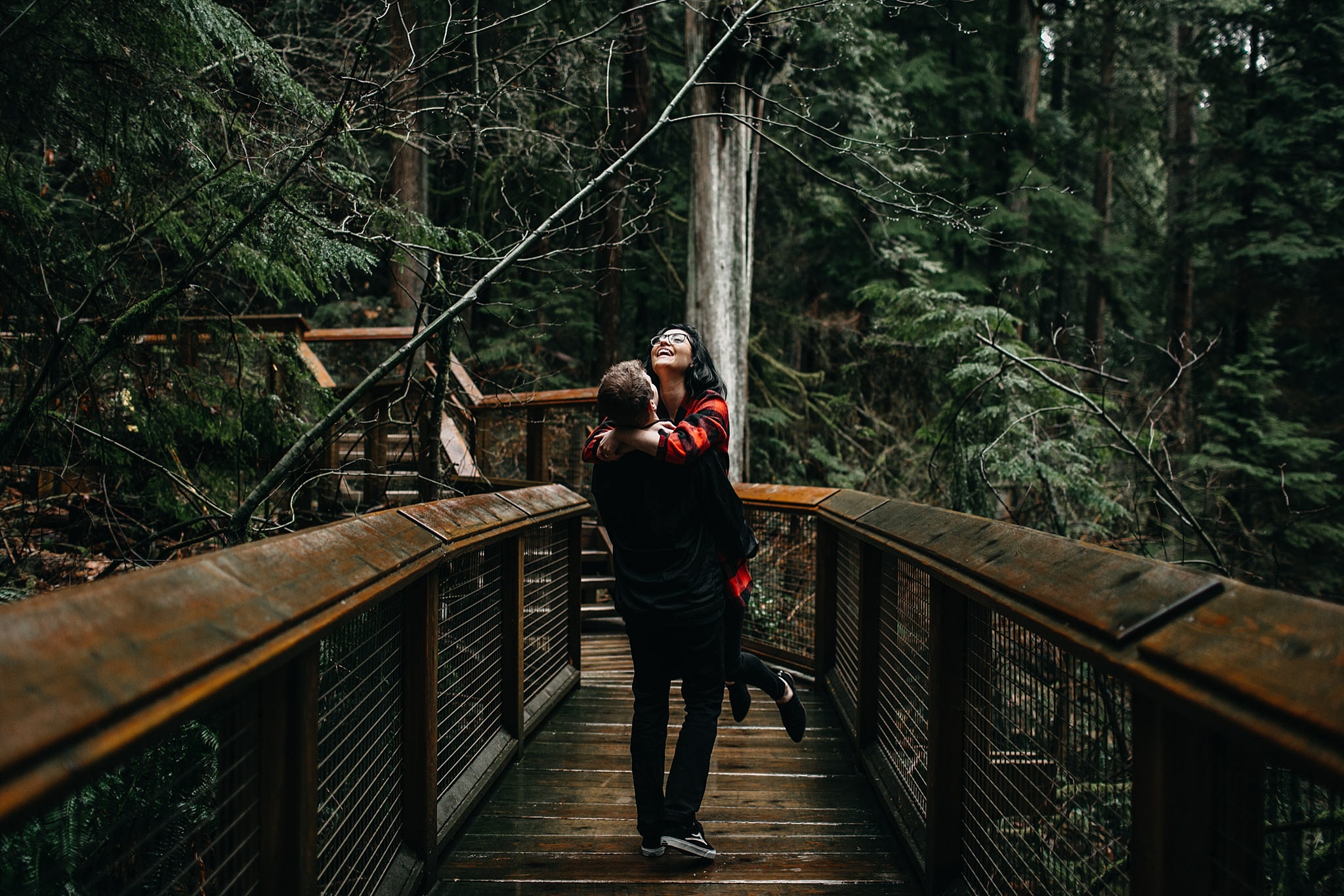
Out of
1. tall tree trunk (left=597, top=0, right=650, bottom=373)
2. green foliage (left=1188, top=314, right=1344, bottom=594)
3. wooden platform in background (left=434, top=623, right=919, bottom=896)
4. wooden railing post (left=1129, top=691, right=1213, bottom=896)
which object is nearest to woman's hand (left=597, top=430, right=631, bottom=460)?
wooden platform in background (left=434, top=623, right=919, bottom=896)

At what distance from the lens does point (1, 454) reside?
3322 millimetres

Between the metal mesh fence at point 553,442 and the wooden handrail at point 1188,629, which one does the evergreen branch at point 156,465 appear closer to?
the wooden handrail at point 1188,629

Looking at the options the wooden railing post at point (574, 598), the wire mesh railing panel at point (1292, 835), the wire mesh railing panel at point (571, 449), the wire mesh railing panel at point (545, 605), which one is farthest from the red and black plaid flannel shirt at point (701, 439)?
the wire mesh railing panel at point (571, 449)

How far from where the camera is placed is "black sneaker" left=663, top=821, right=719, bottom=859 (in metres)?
2.85

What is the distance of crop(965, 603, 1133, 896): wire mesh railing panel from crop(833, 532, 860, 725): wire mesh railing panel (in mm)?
1414

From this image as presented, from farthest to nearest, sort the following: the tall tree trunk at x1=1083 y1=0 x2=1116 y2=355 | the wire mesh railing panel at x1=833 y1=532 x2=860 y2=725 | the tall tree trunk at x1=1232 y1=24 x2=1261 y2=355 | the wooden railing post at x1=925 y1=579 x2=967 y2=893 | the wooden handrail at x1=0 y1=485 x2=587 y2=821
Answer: the tall tree trunk at x1=1083 y1=0 x2=1116 y2=355, the tall tree trunk at x1=1232 y1=24 x2=1261 y2=355, the wire mesh railing panel at x1=833 y1=532 x2=860 y2=725, the wooden railing post at x1=925 y1=579 x2=967 y2=893, the wooden handrail at x1=0 y1=485 x2=587 y2=821

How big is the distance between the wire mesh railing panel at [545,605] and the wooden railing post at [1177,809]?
116 inches

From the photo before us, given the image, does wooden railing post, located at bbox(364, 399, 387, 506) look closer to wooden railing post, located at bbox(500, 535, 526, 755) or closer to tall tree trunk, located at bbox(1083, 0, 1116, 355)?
wooden railing post, located at bbox(500, 535, 526, 755)

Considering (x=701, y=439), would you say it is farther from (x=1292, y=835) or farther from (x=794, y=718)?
(x=1292, y=835)

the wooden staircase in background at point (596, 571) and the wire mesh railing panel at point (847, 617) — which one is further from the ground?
the wire mesh railing panel at point (847, 617)

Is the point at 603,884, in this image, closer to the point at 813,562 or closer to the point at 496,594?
the point at 496,594

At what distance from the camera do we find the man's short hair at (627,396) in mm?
2703

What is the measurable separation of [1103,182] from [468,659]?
889 inches

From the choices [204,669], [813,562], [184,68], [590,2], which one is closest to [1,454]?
[184,68]
